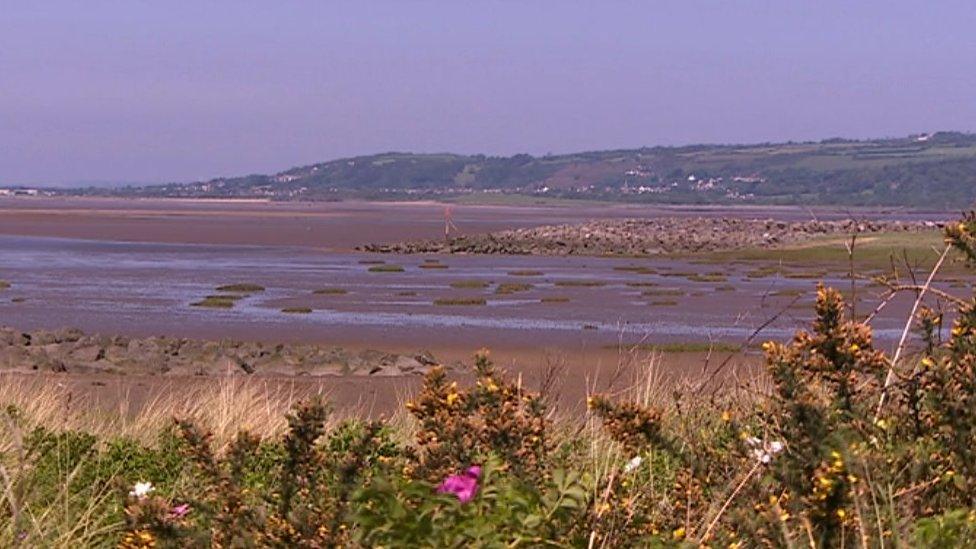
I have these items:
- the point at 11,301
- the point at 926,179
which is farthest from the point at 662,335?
the point at 926,179

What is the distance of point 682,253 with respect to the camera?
164ft

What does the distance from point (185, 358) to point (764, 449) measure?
585 inches

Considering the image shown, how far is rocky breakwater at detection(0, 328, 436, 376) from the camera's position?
1769 cm

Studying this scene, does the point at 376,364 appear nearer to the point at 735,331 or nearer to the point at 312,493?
the point at 735,331

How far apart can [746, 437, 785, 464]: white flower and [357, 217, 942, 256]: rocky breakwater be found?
139ft

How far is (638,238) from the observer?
55500 mm

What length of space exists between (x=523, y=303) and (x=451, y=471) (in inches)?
958

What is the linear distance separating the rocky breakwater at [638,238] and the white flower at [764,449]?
139 ft

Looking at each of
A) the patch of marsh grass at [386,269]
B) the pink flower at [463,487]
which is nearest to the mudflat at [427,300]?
the patch of marsh grass at [386,269]

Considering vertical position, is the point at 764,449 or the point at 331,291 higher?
→ the point at 764,449

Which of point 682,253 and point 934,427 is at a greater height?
point 934,427

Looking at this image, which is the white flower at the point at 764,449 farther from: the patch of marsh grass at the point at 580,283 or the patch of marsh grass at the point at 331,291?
the patch of marsh grass at the point at 580,283

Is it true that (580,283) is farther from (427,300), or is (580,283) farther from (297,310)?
(297,310)

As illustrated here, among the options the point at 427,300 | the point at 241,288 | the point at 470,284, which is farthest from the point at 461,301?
the point at 241,288
